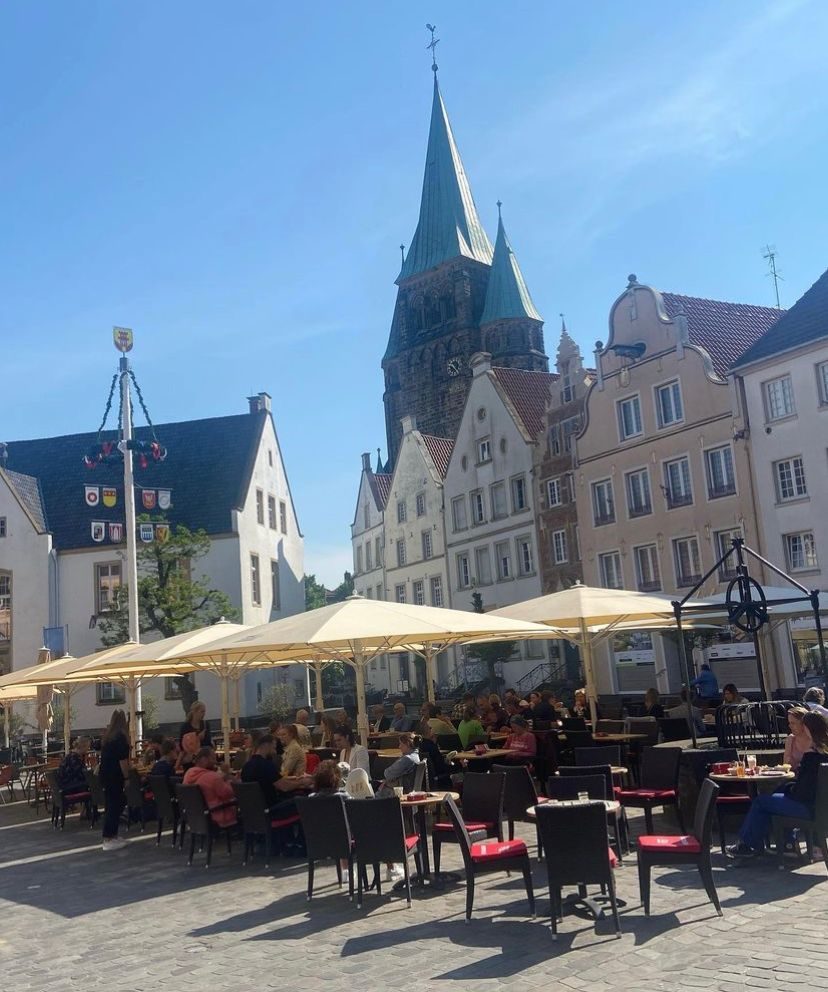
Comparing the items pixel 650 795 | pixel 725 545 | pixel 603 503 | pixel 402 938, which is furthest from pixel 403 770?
pixel 603 503

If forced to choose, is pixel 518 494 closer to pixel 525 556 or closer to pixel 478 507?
pixel 525 556

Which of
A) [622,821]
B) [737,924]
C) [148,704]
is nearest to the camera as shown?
[737,924]

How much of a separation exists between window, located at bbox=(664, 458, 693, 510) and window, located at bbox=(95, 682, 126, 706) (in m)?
21.3

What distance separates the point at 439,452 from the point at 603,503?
16516 millimetres

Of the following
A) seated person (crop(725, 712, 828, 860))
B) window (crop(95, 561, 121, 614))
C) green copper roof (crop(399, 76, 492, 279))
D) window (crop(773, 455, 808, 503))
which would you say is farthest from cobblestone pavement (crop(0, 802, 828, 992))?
green copper roof (crop(399, 76, 492, 279))

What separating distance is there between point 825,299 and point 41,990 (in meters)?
28.6

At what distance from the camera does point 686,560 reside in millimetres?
33344

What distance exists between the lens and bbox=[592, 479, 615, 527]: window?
36.3 metres

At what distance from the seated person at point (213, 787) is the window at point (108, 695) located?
2823 centimetres

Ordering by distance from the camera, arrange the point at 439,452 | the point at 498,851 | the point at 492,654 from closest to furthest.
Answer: the point at 498,851, the point at 492,654, the point at 439,452

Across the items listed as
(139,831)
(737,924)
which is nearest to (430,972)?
(737,924)

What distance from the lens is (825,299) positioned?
30.1m

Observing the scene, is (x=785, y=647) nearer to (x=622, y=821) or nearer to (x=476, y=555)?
(x=476, y=555)

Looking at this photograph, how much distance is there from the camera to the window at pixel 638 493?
34.8 metres
